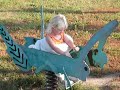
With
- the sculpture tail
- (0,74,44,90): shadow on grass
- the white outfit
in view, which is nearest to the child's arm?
the white outfit

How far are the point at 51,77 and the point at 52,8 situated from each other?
212 inches

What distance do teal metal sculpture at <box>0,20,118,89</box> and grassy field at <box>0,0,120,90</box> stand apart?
0.56 metres

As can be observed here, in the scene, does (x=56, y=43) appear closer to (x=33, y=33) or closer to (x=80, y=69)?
(x=80, y=69)

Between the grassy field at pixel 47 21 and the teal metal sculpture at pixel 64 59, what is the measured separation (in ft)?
1.85

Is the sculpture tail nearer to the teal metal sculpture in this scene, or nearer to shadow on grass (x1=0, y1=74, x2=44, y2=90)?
the teal metal sculpture

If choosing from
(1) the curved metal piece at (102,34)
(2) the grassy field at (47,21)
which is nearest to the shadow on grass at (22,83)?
(2) the grassy field at (47,21)

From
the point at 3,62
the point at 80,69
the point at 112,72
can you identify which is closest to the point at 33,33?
the point at 3,62

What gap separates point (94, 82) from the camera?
5.94 meters

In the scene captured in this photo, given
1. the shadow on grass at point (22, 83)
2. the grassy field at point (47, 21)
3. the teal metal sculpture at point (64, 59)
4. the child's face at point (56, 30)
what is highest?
the child's face at point (56, 30)

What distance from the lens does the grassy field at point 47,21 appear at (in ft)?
18.7

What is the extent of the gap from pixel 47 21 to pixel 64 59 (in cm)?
422

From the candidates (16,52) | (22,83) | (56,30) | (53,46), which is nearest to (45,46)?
(53,46)

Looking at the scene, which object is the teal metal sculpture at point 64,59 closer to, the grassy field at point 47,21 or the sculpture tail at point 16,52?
the sculpture tail at point 16,52

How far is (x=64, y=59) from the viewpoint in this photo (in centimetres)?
471
